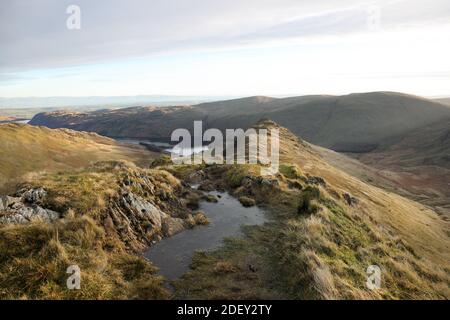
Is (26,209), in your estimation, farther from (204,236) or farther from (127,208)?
(204,236)

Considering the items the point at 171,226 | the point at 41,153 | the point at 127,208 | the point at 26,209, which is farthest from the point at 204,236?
the point at 41,153

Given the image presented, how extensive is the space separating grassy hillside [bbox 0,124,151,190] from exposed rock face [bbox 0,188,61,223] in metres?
84.7

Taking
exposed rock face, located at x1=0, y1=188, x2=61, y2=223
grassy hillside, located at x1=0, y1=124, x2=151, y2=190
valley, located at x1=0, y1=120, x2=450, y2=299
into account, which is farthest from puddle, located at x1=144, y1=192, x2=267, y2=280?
grassy hillside, located at x1=0, y1=124, x2=151, y2=190

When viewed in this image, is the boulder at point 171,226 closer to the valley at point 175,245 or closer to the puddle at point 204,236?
the valley at point 175,245

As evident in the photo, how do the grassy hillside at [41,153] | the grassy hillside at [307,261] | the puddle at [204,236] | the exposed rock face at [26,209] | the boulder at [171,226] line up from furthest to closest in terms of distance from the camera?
the grassy hillside at [41,153], the boulder at [171,226], the puddle at [204,236], the exposed rock face at [26,209], the grassy hillside at [307,261]

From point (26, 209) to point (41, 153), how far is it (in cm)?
11807

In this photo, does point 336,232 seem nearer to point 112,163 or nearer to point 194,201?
point 194,201

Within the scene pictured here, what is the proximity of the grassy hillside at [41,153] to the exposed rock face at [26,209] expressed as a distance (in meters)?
84.7

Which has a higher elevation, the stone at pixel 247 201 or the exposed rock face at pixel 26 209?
the exposed rock face at pixel 26 209

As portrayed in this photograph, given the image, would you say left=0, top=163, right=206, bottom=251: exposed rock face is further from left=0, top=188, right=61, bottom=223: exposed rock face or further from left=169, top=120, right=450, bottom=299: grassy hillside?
left=169, top=120, right=450, bottom=299: grassy hillside

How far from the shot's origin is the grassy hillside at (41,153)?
101769mm

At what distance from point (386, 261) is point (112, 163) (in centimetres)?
1964

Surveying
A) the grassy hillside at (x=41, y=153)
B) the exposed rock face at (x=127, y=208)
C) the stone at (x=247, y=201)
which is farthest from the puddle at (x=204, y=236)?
the grassy hillside at (x=41, y=153)
